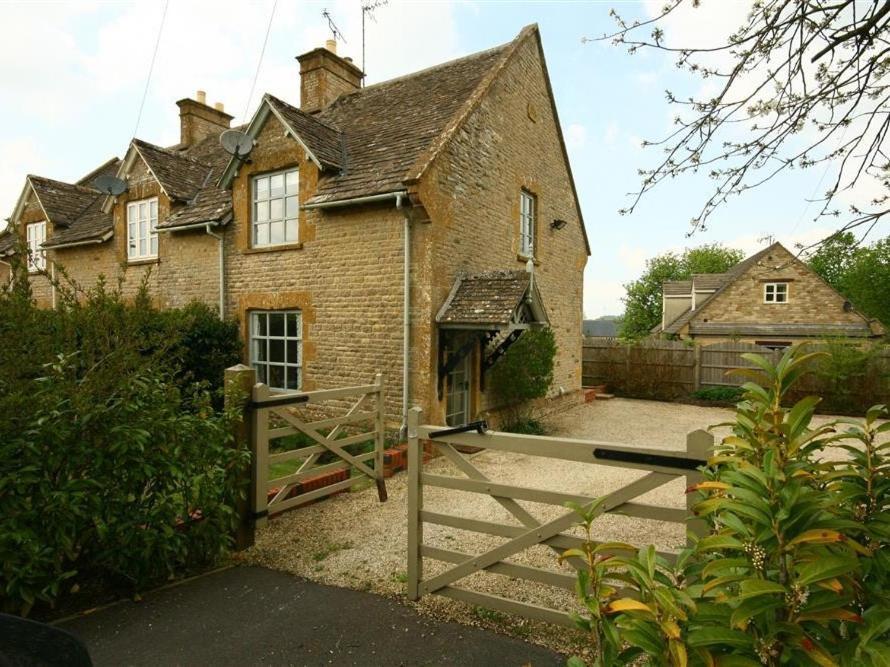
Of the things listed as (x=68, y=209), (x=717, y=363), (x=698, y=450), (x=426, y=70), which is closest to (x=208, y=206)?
(x=426, y=70)

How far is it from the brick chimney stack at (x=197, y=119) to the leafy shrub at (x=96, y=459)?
16.8 m

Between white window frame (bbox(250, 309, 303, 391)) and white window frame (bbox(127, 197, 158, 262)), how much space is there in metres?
4.25

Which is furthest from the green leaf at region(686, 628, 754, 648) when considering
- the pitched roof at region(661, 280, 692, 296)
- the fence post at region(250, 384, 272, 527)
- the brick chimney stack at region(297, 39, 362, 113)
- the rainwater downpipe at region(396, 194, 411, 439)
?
the pitched roof at region(661, 280, 692, 296)

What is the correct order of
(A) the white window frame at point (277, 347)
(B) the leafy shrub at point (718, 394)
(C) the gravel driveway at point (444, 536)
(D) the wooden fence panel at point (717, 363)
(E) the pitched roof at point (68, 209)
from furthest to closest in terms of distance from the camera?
(D) the wooden fence panel at point (717, 363), (B) the leafy shrub at point (718, 394), (E) the pitched roof at point (68, 209), (A) the white window frame at point (277, 347), (C) the gravel driveway at point (444, 536)

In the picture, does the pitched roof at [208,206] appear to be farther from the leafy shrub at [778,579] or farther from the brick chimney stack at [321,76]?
the leafy shrub at [778,579]

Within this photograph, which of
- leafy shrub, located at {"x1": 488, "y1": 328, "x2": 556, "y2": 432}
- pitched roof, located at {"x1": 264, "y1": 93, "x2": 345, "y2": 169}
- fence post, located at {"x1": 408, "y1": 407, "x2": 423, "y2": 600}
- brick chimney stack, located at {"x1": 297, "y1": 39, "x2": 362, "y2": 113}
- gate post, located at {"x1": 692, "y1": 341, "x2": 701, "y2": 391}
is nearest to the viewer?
fence post, located at {"x1": 408, "y1": 407, "x2": 423, "y2": 600}

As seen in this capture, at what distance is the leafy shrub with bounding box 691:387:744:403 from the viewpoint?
16.3m

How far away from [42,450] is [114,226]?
12.9 meters

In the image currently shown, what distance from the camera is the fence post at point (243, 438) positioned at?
16.3 feet

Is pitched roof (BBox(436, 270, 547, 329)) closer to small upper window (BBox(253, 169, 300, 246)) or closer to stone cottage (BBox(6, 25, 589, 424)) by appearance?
stone cottage (BBox(6, 25, 589, 424))

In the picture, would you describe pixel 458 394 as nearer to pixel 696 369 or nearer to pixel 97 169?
pixel 696 369

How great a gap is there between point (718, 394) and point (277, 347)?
14007 mm

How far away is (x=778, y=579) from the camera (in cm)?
174

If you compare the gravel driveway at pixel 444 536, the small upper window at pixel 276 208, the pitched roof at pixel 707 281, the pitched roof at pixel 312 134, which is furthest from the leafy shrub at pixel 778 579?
the pitched roof at pixel 707 281
